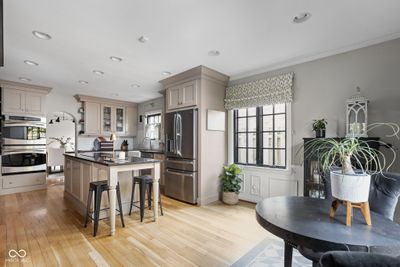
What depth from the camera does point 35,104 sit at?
4.84 metres

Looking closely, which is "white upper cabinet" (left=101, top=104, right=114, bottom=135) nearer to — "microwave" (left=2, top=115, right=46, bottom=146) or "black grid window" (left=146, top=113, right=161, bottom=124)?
"black grid window" (left=146, top=113, right=161, bottom=124)

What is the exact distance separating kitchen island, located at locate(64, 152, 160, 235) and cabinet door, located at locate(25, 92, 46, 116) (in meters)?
1.73

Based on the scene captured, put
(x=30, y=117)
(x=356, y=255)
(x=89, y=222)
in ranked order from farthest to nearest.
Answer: (x=30, y=117) < (x=89, y=222) < (x=356, y=255)

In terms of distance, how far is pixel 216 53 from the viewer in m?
3.08

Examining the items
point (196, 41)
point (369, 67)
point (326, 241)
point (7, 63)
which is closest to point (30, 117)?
point (7, 63)

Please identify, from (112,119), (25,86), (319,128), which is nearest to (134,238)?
(319,128)

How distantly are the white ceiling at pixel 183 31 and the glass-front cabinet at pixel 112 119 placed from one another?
8.49 feet

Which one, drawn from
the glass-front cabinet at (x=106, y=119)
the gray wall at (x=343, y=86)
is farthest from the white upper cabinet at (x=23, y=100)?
the gray wall at (x=343, y=86)

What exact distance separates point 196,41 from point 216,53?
0.49 metres

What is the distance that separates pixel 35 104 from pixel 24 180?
178 centimetres

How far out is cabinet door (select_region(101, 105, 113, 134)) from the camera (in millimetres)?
6203

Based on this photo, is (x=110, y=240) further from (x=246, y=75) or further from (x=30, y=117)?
(x=30, y=117)

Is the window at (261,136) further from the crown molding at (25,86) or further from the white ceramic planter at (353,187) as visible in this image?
the crown molding at (25,86)

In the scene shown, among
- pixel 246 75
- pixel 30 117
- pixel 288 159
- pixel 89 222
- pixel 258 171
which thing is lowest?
pixel 89 222
